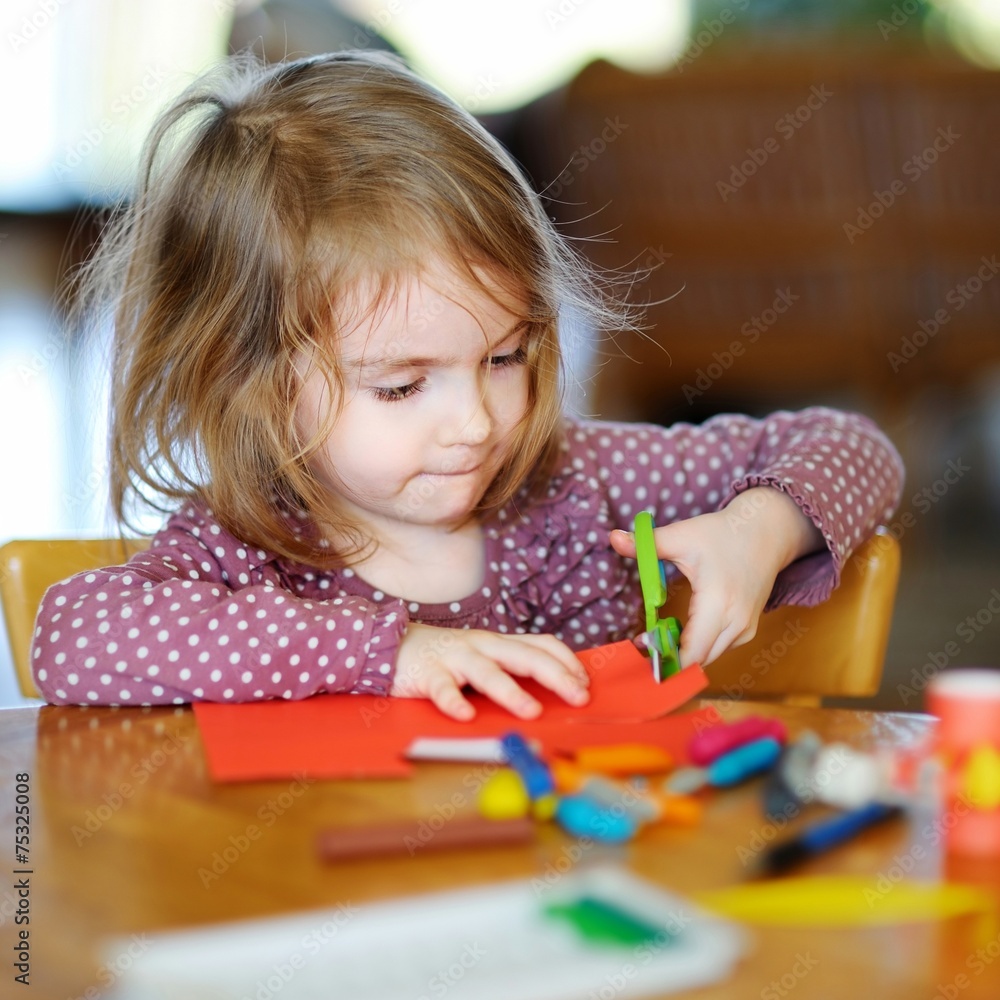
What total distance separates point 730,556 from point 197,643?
0.36m

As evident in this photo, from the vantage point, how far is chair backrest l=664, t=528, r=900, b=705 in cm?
95

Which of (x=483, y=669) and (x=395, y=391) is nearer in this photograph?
(x=483, y=669)

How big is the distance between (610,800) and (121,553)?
1.84ft

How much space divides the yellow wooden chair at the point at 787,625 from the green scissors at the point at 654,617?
181mm

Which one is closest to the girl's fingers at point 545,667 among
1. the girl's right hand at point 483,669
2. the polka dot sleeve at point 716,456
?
the girl's right hand at point 483,669

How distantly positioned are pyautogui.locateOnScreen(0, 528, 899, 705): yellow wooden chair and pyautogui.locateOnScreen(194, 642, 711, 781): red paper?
0.71ft

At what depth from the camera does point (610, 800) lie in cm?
53

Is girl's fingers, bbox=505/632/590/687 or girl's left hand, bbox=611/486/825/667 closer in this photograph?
girl's fingers, bbox=505/632/590/687

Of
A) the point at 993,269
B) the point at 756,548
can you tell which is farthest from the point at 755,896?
the point at 993,269

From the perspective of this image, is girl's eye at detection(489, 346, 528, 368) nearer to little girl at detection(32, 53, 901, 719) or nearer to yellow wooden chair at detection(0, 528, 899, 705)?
little girl at detection(32, 53, 901, 719)

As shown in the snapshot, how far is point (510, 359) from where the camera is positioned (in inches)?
36.4

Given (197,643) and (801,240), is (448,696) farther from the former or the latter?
(801,240)

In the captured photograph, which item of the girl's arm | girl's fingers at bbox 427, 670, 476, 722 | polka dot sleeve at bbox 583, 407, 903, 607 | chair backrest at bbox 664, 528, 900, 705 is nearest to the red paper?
girl's fingers at bbox 427, 670, 476, 722

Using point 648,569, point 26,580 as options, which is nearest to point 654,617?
point 648,569
